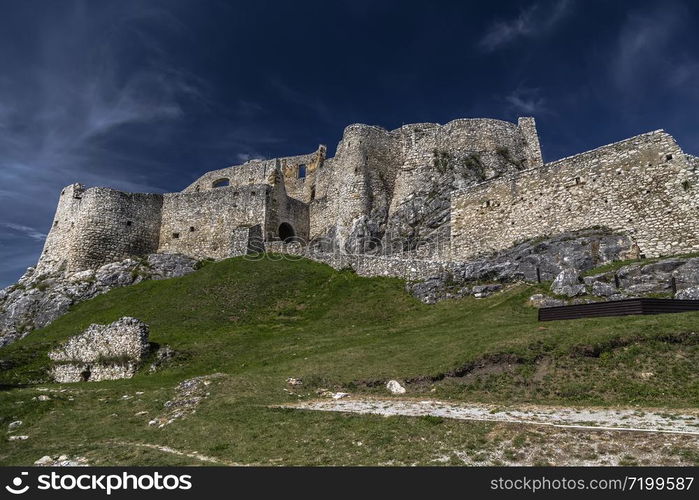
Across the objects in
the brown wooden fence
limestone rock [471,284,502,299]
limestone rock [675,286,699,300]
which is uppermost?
limestone rock [471,284,502,299]

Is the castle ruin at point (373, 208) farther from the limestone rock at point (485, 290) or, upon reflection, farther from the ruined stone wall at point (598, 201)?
the limestone rock at point (485, 290)

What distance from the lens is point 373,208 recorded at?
4750 cm

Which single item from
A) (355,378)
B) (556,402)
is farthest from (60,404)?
(556,402)

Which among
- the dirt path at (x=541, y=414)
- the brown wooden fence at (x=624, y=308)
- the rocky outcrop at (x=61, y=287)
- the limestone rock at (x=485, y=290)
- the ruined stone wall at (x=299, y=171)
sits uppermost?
the ruined stone wall at (x=299, y=171)

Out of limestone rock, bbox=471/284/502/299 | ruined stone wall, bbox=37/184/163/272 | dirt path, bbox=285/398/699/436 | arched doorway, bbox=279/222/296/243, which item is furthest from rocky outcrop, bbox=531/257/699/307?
ruined stone wall, bbox=37/184/163/272

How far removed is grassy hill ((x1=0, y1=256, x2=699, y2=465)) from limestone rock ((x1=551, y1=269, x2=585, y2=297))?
63.1 inches

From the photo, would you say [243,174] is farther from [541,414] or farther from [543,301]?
[541,414]

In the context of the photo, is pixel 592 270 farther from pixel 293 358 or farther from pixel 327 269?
pixel 327 269

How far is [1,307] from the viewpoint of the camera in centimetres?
4272

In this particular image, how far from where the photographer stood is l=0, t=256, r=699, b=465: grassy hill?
11.3m

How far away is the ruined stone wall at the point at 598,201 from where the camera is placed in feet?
86.6

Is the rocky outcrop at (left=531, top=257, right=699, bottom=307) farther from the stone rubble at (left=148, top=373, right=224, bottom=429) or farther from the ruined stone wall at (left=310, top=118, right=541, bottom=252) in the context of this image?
the ruined stone wall at (left=310, top=118, right=541, bottom=252)

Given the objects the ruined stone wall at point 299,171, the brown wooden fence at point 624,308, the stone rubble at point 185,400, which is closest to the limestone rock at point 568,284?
the brown wooden fence at point 624,308

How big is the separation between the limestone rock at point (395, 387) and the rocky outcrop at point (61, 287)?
31.6 meters
